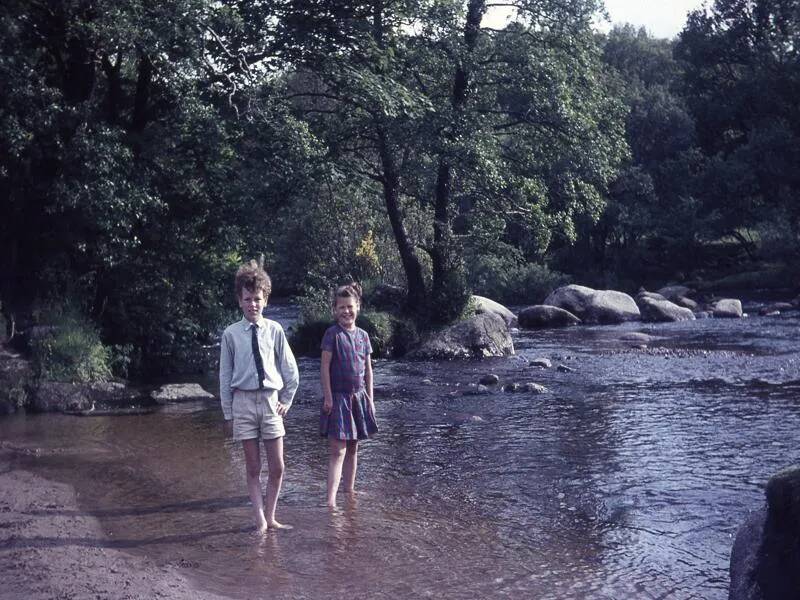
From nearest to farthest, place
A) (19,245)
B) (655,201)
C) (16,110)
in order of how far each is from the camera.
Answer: (16,110), (19,245), (655,201)

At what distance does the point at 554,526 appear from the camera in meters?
7.36

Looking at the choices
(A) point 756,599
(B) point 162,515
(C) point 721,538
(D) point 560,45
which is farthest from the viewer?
(D) point 560,45

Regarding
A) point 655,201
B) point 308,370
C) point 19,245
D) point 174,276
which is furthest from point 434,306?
point 655,201

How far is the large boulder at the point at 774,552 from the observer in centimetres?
490

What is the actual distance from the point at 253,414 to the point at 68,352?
877 cm

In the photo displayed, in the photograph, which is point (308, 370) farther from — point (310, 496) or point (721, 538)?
point (721, 538)

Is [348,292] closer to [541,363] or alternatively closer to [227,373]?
[227,373]

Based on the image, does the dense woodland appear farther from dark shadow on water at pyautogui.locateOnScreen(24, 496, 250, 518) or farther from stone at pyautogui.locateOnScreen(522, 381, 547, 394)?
dark shadow on water at pyautogui.locateOnScreen(24, 496, 250, 518)

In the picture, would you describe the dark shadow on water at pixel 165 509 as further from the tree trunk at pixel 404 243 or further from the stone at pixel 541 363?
the tree trunk at pixel 404 243

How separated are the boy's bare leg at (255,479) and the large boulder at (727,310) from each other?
24.0 metres

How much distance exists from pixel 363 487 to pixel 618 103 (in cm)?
1792

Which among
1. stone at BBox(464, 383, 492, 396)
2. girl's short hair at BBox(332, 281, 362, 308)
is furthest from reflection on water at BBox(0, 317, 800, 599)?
girl's short hair at BBox(332, 281, 362, 308)

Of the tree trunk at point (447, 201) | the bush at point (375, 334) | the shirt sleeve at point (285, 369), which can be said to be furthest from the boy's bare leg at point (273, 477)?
the tree trunk at point (447, 201)

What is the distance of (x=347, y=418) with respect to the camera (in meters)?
7.96
